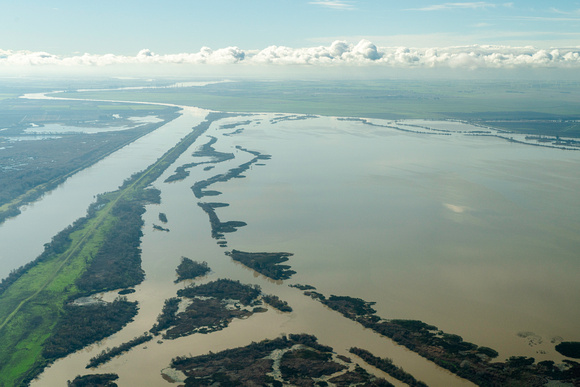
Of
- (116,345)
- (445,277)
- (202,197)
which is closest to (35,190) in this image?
(202,197)

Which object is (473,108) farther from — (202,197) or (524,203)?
(202,197)

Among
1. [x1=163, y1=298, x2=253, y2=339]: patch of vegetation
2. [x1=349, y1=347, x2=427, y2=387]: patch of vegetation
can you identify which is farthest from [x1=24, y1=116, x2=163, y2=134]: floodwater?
[x1=349, y1=347, x2=427, y2=387]: patch of vegetation

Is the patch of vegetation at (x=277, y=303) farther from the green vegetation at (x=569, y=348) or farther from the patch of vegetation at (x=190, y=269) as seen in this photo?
the green vegetation at (x=569, y=348)

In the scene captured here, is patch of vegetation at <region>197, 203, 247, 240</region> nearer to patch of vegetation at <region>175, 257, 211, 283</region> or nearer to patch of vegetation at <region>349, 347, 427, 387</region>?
patch of vegetation at <region>175, 257, 211, 283</region>

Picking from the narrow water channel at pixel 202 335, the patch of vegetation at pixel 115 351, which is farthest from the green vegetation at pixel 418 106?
the patch of vegetation at pixel 115 351

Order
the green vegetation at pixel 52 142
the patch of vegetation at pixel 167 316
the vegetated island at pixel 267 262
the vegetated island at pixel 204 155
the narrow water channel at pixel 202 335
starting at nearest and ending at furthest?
A: the narrow water channel at pixel 202 335, the patch of vegetation at pixel 167 316, the vegetated island at pixel 267 262, the green vegetation at pixel 52 142, the vegetated island at pixel 204 155
